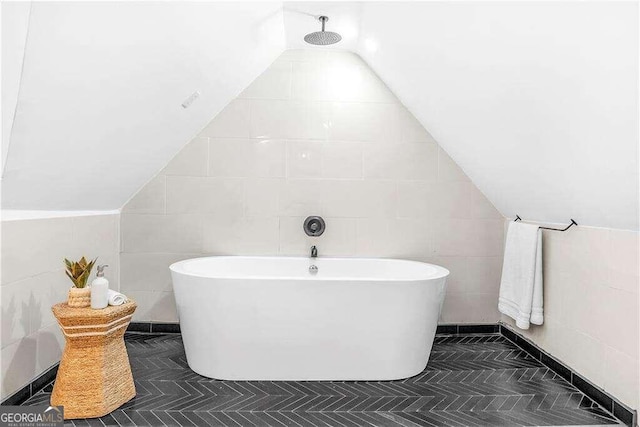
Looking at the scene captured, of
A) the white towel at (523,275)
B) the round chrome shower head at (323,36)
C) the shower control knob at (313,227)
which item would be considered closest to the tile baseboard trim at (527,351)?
the white towel at (523,275)

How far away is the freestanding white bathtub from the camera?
99.4 inches

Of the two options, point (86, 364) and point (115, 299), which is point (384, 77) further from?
point (86, 364)

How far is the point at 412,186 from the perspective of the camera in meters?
3.58

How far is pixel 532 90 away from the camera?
202 cm

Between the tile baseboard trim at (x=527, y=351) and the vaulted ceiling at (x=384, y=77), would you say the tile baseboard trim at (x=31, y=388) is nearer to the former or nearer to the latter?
the tile baseboard trim at (x=527, y=351)

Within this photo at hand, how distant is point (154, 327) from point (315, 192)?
178cm

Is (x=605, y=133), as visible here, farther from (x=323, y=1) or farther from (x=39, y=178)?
(x=39, y=178)

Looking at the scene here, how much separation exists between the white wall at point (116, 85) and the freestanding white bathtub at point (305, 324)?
905 millimetres

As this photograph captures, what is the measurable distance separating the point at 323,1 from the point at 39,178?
6.71 feet

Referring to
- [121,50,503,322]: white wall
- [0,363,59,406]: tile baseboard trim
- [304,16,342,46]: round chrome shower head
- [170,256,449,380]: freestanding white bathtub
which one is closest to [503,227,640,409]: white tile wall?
[121,50,503,322]: white wall

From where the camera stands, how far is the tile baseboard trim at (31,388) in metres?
2.17

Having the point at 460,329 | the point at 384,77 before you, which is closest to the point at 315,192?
the point at 384,77

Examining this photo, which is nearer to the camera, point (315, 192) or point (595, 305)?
point (595, 305)

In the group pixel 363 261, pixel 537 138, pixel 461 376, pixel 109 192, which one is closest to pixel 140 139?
pixel 109 192
